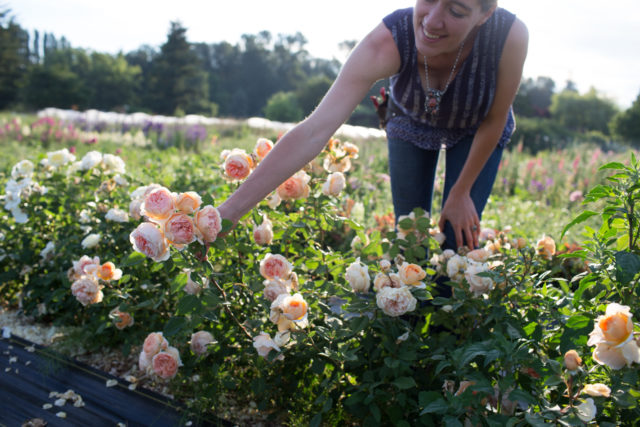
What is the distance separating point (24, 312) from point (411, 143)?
211 centimetres

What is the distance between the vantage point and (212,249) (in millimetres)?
1408

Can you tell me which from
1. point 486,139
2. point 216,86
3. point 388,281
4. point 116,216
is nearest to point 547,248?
point 486,139

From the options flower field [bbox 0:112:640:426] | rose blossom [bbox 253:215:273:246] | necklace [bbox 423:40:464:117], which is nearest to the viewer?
flower field [bbox 0:112:640:426]

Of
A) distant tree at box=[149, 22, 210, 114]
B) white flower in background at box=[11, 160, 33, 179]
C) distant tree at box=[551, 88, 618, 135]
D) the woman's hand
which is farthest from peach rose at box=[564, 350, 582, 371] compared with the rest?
distant tree at box=[149, 22, 210, 114]

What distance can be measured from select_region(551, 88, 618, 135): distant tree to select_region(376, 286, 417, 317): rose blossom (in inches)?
1302

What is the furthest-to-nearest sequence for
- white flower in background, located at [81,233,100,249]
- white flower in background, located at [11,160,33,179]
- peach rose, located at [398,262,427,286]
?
white flower in background, located at [11,160,33,179] < white flower in background, located at [81,233,100,249] < peach rose, located at [398,262,427,286]

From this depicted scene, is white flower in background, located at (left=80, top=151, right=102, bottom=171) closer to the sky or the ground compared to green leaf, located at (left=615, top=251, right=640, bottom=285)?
closer to the ground

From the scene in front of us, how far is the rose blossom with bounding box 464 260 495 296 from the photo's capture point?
1399 mm

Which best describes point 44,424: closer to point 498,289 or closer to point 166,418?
point 166,418

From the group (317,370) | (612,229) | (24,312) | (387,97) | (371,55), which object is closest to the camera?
(612,229)

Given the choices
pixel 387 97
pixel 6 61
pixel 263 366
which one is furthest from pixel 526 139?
pixel 6 61

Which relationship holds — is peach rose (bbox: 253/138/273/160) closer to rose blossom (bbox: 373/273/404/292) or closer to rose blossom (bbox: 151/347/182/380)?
rose blossom (bbox: 373/273/404/292)

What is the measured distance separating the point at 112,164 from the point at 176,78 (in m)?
41.2

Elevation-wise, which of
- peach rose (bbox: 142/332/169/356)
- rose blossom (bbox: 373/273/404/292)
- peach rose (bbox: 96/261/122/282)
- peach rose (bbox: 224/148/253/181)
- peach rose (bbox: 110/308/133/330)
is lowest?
peach rose (bbox: 110/308/133/330)
